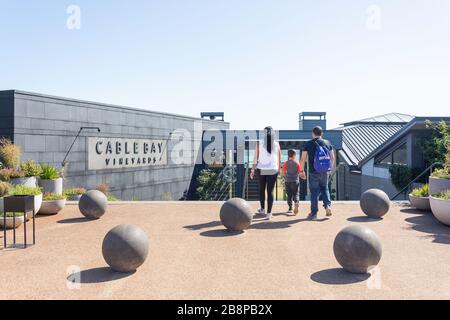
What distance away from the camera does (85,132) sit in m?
19.3

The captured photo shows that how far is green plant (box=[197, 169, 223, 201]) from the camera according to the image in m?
28.1

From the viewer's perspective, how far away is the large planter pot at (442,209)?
8625mm

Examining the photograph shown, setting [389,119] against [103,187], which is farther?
[389,119]

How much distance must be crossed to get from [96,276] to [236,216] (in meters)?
3.23

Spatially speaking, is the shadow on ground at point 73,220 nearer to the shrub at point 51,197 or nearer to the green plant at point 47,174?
the shrub at point 51,197

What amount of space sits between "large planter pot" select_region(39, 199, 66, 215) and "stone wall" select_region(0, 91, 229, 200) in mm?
6159

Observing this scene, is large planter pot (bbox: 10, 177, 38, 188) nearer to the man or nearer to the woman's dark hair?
the woman's dark hair

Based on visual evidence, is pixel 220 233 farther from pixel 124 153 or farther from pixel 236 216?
pixel 124 153

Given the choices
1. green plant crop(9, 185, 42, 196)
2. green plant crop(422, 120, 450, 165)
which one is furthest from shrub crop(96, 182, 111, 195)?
green plant crop(422, 120, 450, 165)

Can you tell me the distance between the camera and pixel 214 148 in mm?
31484

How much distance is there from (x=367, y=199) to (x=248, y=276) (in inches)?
212

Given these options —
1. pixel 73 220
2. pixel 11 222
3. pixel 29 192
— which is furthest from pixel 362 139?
pixel 11 222
